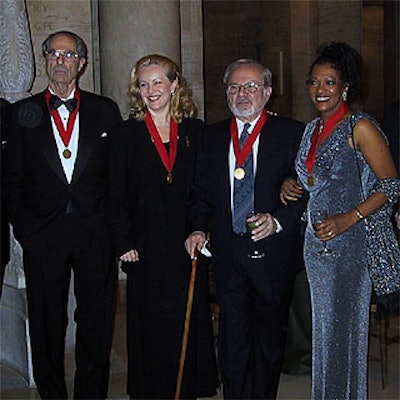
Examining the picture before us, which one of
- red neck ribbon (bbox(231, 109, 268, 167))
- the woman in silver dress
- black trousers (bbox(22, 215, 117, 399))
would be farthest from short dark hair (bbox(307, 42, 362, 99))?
black trousers (bbox(22, 215, 117, 399))

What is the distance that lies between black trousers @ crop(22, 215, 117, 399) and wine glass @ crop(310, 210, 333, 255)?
1253 mm

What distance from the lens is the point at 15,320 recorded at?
6.17 meters

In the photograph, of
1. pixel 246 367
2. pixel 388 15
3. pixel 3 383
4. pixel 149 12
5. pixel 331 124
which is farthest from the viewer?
pixel 388 15

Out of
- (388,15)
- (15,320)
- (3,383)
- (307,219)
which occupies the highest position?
(388,15)

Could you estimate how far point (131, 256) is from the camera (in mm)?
5148

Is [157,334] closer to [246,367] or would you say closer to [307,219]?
[246,367]

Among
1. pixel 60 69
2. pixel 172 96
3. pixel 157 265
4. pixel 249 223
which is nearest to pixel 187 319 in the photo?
pixel 157 265

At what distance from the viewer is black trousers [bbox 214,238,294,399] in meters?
4.91

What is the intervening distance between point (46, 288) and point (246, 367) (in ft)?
4.07

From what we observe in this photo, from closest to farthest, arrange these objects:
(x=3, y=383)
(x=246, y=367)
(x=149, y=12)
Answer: (x=246, y=367) < (x=3, y=383) < (x=149, y=12)

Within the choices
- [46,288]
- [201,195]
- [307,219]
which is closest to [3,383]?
[46,288]

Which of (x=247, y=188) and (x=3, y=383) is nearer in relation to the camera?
(x=247, y=188)

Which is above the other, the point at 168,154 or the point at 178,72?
the point at 178,72

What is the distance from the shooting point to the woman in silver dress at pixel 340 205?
4.65m
